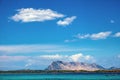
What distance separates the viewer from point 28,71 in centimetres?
17612

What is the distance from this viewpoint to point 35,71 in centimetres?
17675

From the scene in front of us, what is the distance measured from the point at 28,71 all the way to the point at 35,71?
4820mm
